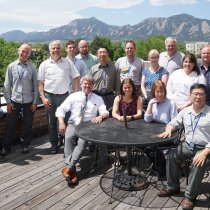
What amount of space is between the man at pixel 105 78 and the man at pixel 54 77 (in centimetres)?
41

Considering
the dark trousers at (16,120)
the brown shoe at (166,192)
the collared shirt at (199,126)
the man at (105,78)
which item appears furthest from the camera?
the dark trousers at (16,120)

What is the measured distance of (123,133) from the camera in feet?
11.6

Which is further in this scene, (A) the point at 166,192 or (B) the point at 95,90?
(B) the point at 95,90

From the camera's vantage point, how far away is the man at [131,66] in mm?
5184

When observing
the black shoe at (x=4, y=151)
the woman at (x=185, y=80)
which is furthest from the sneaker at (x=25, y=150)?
the woman at (x=185, y=80)

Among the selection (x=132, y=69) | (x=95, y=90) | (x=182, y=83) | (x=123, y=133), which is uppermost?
(x=132, y=69)

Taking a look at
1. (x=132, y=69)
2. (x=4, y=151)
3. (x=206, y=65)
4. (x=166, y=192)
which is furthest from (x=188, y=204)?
(x=4, y=151)

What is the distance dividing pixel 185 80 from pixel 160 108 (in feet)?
2.15

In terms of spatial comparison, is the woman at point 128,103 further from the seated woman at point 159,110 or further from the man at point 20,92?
the man at point 20,92

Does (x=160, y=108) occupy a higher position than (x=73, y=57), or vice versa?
(x=73, y=57)

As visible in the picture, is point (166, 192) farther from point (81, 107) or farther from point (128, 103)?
point (81, 107)

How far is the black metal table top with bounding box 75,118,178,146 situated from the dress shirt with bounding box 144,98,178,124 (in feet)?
0.28

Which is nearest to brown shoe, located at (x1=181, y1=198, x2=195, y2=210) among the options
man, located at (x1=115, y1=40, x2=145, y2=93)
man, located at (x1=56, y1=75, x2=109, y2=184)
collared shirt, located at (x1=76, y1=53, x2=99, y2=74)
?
man, located at (x1=56, y1=75, x2=109, y2=184)

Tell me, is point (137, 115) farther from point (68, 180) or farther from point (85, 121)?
point (68, 180)
